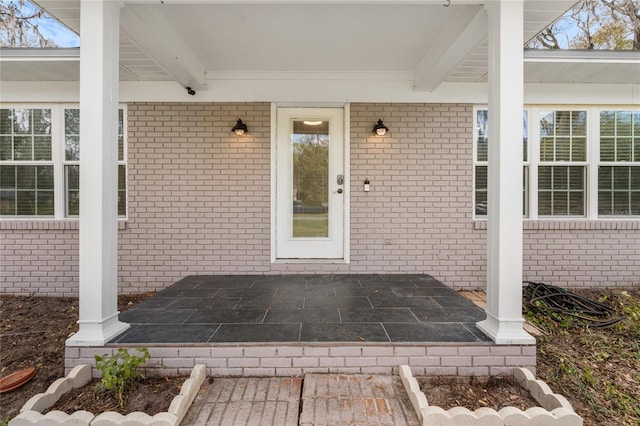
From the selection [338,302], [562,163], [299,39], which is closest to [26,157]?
[299,39]

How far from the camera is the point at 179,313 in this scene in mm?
2652

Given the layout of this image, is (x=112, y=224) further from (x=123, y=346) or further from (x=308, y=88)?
(x=308, y=88)

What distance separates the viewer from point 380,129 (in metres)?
3.87

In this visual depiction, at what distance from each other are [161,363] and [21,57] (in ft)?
11.0

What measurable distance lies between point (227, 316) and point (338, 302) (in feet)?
3.18

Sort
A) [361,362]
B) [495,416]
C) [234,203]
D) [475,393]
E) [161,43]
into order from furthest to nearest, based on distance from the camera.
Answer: [234,203] → [161,43] → [361,362] → [475,393] → [495,416]

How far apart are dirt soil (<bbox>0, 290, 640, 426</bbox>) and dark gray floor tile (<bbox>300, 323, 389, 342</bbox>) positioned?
0.46 metres

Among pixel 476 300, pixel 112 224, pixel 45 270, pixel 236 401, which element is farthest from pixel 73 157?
pixel 476 300

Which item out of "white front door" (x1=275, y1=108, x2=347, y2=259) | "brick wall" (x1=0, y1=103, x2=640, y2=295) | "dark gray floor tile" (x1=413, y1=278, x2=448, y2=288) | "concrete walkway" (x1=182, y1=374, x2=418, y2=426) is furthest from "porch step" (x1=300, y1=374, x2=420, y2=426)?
"white front door" (x1=275, y1=108, x2=347, y2=259)

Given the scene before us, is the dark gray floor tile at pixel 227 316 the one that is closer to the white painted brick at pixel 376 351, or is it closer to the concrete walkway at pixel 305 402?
the concrete walkway at pixel 305 402

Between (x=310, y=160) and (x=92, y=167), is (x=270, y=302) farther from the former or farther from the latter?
(x=310, y=160)

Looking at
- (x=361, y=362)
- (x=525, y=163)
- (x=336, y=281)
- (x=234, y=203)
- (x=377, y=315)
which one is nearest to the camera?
(x=361, y=362)

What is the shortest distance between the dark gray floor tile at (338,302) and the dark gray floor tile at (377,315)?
119mm

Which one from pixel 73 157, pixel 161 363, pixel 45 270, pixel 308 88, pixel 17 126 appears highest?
→ pixel 308 88
